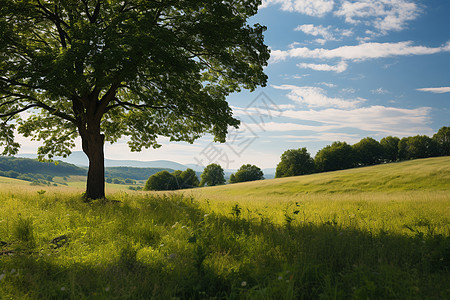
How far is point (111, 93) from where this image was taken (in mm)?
13078

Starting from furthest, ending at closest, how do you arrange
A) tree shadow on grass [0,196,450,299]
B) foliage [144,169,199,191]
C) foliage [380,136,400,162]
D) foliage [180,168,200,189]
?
foliage [380,136,400,162], foliage [180,168,200,189], foliage [144,169,199,191], tree shadow on grass [0,196,450,299]

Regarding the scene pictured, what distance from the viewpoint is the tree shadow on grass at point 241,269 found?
3299 mm

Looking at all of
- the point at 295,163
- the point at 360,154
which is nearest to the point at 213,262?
the point at 295,163

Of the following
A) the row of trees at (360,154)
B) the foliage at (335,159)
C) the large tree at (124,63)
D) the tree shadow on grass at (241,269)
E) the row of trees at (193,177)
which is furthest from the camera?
the row of trees at (360,154)

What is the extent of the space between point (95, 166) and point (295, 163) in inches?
3026

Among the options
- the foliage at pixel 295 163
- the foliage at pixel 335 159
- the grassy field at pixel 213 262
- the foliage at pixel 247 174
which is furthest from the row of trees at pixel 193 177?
the grassy field at pixel 213 262

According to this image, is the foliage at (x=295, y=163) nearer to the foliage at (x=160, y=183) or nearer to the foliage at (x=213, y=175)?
the foliage at (x=213, y=175)

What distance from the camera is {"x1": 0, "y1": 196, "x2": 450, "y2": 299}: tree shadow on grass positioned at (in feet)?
10.8

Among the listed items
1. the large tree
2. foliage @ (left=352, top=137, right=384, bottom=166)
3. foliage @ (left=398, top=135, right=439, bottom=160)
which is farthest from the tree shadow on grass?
foliage @ (left=398, top=135, right=439, bottom=160)

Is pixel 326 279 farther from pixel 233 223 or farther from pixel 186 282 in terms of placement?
pixel 233 223

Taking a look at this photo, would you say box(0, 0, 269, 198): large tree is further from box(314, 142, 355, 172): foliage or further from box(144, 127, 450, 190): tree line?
box(314, 142, 355, 172): foliage

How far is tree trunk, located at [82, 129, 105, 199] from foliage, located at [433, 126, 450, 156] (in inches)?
4161

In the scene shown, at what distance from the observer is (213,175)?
8469 centimetres

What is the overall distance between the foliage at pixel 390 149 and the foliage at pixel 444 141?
38.6 feet
